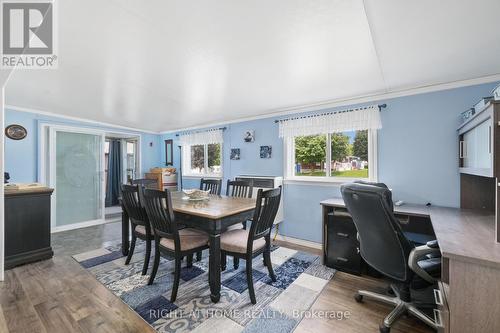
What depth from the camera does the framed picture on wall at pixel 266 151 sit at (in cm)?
371

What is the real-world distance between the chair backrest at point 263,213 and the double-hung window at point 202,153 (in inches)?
102

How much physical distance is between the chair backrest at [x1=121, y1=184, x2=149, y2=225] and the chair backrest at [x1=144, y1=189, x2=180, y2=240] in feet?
1.20

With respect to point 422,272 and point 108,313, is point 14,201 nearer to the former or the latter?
point 108,313

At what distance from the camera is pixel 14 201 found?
2562 millimetres

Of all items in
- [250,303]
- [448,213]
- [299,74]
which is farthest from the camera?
[299,74]

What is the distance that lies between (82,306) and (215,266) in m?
1.17

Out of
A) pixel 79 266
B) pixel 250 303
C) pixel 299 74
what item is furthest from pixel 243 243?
pixel 79 266

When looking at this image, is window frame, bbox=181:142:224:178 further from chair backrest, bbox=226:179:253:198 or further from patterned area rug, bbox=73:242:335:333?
patterned area rug, bbox=73:242:335:333

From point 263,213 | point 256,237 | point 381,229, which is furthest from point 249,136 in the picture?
point 381,229

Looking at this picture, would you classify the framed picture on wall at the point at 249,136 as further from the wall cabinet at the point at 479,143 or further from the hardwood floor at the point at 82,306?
the wall cabinet at the point at 479,143

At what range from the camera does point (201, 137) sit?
185 inches

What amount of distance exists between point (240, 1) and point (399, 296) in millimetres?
2380

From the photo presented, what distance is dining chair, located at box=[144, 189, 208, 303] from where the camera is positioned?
188 centimetres

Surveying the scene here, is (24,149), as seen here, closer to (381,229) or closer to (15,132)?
(15,132)
